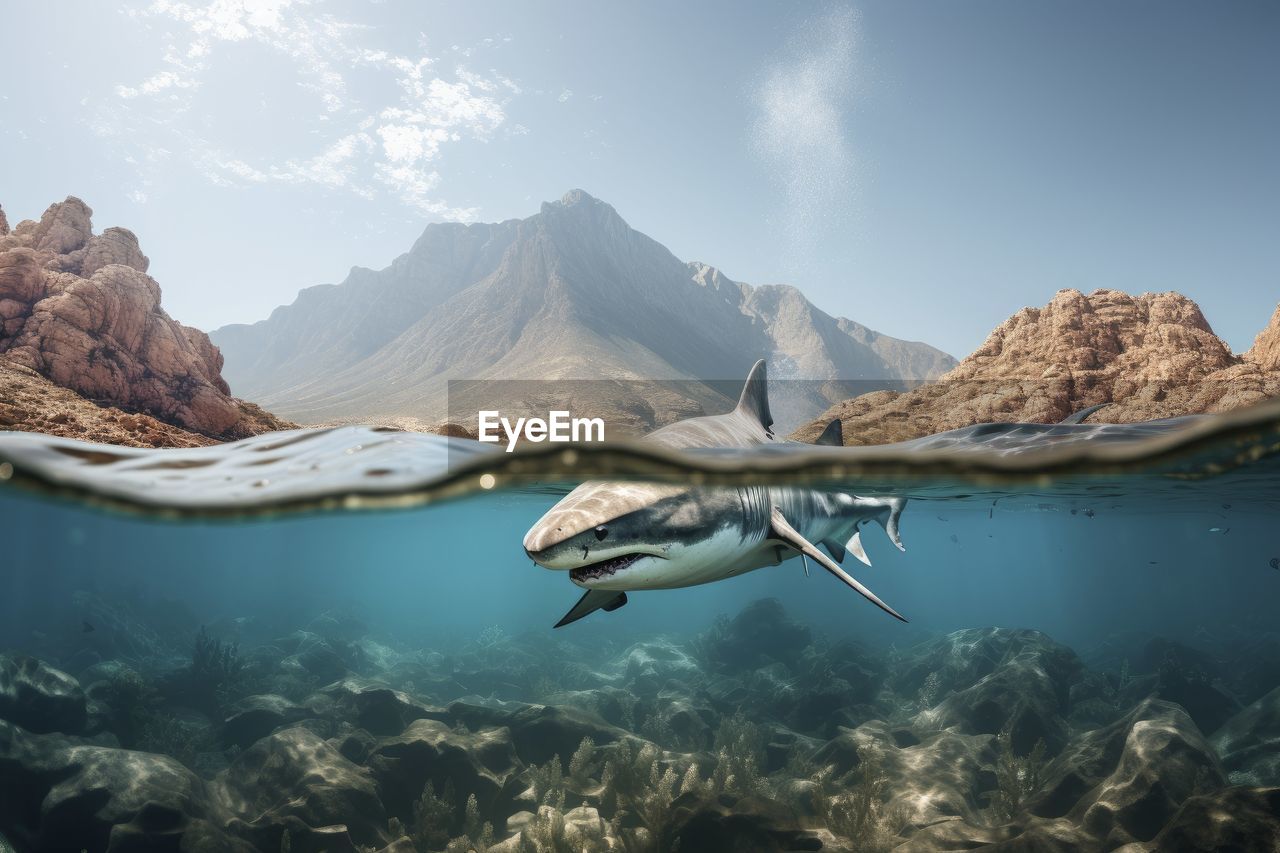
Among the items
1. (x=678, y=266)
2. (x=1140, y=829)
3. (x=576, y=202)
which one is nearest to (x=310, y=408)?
(x=576, y=202)

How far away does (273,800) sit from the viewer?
1029 centimetres

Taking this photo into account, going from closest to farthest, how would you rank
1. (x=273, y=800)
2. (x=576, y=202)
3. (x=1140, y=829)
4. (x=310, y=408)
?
1. (x=1140, y=829)
2. (x=273, y=800)
3. (x=310, y=408)
4. (x=576, y=202)

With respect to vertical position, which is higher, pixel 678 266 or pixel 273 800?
pixel 678 266

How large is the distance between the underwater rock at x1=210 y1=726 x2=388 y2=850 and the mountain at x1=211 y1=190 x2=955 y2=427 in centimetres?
5745

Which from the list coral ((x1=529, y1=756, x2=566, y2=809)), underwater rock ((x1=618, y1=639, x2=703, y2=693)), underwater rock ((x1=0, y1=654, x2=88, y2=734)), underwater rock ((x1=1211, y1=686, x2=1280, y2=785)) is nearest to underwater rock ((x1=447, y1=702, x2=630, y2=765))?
coral ((x1=529, y1=756, x2=566, y2=809))

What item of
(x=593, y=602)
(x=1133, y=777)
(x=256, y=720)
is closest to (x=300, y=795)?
(x=256, y=720)

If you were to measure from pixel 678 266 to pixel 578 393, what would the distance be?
105966 mm

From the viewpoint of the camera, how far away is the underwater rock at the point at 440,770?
10.9 meters

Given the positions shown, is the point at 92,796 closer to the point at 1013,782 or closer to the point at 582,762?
the point at 582,762

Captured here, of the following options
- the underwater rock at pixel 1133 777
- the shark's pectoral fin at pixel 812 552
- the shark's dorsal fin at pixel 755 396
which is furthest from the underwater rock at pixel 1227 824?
the shark's dorsal fin at pixel 755 396

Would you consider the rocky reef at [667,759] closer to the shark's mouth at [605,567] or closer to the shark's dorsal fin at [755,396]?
the shark's dorsal fin at [755,396]

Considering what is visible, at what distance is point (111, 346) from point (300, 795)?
1430 centimetres

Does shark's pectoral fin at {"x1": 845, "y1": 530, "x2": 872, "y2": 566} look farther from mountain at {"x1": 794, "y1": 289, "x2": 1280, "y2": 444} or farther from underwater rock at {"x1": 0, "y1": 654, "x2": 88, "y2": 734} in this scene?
underwater rock at {"x1": 0, "y1": 654, "x2": 88, "y2": 734}

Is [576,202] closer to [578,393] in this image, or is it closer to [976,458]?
[578,393]
